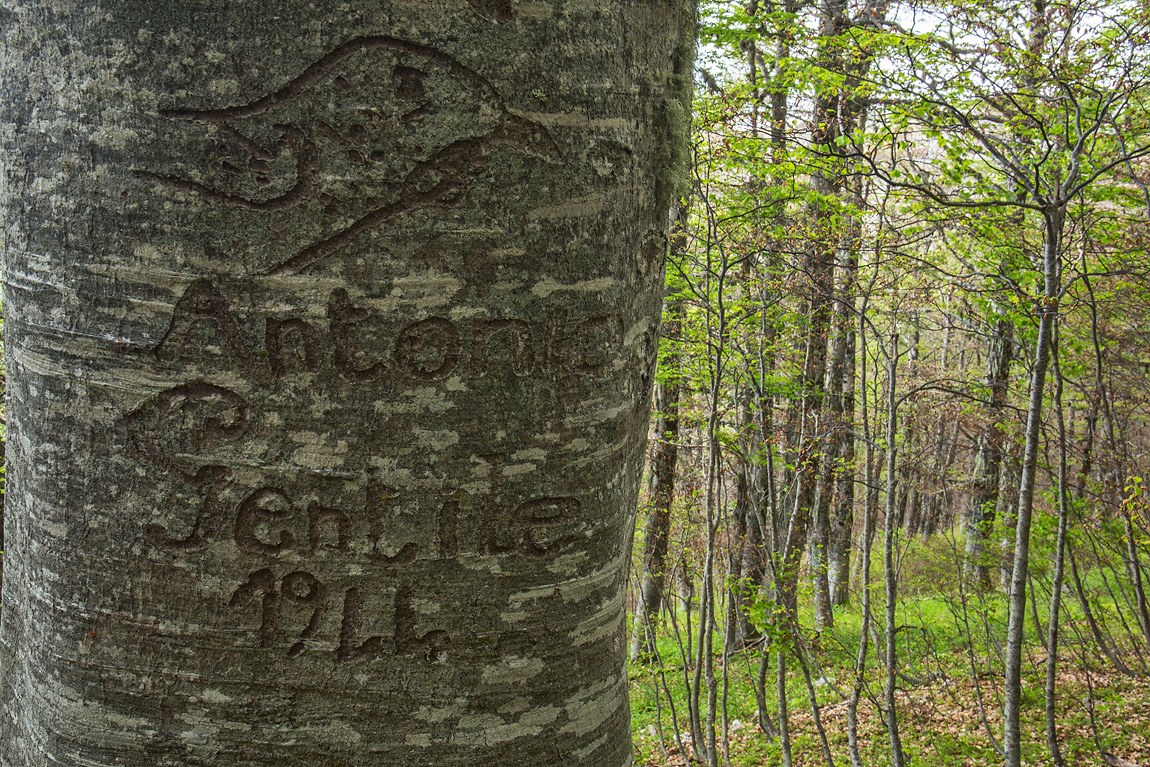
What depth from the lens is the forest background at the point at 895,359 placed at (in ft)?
14.8

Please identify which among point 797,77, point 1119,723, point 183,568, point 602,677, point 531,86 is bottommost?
point 1119,723

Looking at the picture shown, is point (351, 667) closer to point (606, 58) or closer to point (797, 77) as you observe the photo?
point (606, 58)

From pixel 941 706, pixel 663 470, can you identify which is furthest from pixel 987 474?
pixel 663 470

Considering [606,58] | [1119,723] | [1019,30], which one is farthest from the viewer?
[1119,723]

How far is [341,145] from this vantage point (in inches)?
34.2

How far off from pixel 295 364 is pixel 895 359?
13.8ft

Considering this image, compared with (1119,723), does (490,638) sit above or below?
above

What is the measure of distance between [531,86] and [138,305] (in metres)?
0.54

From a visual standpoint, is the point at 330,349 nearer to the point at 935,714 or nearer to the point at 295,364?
the point at 295,364

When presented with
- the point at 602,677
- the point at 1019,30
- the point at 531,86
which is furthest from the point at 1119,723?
the point at 531,86

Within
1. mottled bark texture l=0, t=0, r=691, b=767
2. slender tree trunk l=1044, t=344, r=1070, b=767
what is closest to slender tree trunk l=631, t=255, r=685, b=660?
slender tree trunk l=1044, t=344, r=1070, b=767

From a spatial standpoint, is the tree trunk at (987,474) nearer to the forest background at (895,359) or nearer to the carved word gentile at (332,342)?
the forest background at (895,359)

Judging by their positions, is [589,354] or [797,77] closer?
[589,354]

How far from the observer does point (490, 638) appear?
0.94 metres
